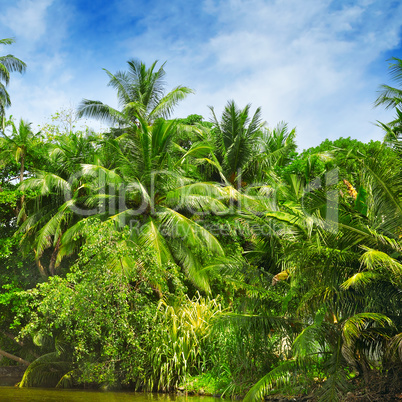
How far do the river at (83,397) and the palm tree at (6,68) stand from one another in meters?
12.2

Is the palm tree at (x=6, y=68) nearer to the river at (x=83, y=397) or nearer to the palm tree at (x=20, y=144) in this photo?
the palm tree at (x=20, y=144)

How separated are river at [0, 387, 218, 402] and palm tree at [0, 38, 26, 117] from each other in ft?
40.2

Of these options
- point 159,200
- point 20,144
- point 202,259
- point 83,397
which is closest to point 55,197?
point 20,144

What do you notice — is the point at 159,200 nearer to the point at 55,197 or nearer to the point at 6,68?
the point at 55,197

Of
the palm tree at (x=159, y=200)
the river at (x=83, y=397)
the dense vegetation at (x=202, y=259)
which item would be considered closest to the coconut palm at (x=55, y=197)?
the dense vegetation at (x=202, y=259)

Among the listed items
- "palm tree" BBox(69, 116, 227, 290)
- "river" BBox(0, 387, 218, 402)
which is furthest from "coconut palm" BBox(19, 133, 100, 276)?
"river" BBox(0, 387, 218, 402)

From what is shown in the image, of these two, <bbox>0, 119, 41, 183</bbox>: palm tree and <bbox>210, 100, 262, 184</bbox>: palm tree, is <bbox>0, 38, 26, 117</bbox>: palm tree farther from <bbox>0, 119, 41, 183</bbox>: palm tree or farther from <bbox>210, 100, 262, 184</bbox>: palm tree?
<bbox>210, 100, 262, 184</bbox>: palm tree

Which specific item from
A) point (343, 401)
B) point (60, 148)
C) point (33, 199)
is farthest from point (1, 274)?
point (343, 401)

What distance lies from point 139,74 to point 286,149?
7655 millimetres

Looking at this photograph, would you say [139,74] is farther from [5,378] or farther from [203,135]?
[5,378]

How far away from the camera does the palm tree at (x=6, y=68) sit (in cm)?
1948

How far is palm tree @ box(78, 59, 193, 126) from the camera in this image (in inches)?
793

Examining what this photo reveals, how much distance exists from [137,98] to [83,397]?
44.5 feet

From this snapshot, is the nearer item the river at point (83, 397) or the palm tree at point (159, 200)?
the river at point (83, 397)
